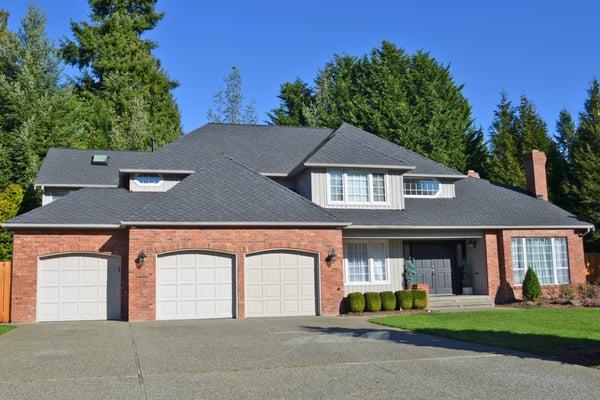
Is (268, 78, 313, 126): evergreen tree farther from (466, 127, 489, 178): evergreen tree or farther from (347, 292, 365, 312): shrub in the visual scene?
(347, 292, 365, 312): shrub

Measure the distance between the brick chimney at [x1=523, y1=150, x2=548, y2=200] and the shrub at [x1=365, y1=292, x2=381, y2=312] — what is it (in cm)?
1119

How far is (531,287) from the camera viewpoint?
2298 centimetres

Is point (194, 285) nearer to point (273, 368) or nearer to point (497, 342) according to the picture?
point (273, 368)

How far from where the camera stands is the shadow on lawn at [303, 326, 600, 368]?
36.1 ft

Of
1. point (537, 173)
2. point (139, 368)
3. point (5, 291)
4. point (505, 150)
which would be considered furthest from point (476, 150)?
point (139, 368)

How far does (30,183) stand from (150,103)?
16796 millimetres

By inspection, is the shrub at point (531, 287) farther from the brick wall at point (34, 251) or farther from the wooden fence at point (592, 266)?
the brick wall at point (34, 251)

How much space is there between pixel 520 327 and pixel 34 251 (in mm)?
15090

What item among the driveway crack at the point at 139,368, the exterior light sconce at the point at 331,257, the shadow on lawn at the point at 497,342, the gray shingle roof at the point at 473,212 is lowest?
the shadow on lawn at the point at 497,342

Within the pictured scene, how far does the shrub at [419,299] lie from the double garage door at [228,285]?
3.87 m

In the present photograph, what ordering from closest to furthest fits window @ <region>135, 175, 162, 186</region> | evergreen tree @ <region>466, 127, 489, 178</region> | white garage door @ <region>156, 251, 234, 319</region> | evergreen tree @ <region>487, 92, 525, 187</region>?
white garage door @ <region>156, 251, 234, 319</region> → window @ <region>135, 175, 162, 186</region> → evergreen tree @ <region>487, 92, 525, 187</region> → evergreen tree @ <region>466, 127, 489, 178</region>

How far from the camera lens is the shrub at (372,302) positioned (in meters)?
20.7

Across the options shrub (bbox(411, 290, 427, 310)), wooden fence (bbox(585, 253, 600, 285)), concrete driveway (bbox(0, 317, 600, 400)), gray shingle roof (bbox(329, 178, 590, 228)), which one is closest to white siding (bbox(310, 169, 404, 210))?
gray shingle roof (bbox(329, 178, 590, 228))

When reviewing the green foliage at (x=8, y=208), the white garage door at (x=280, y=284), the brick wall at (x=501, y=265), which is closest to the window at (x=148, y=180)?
the white garage door at (x=280, y=284)
